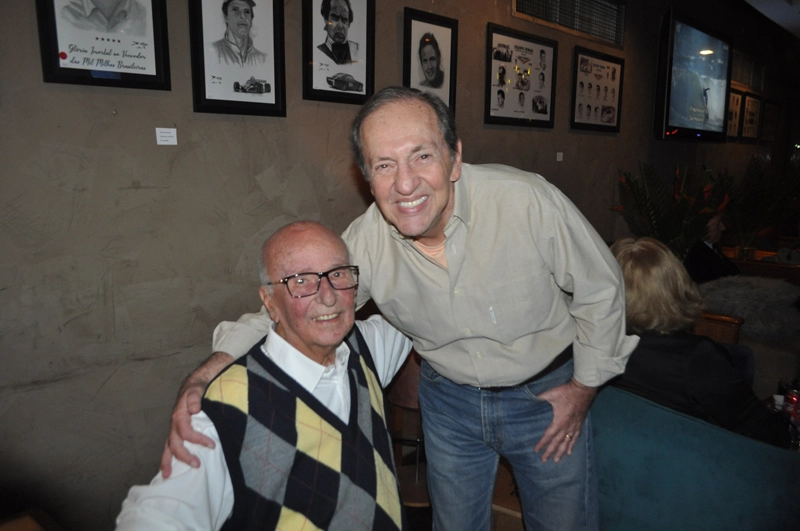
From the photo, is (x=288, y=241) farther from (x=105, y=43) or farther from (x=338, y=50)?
(x=338, y=50)

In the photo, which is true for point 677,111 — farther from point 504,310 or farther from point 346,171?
point 504,310

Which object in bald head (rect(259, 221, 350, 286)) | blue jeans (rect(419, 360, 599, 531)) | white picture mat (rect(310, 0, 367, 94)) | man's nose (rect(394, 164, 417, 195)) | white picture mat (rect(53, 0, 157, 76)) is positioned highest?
white picture mat (rect(310, 0, 367, 94))

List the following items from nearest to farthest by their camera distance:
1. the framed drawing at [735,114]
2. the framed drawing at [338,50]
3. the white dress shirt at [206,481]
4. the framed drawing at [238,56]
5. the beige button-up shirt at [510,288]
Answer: the white dress shirt at [206,481]
the beige button-up shirt at [510,288]
the framed drawing at [238,56]
the framed drawing at [338,50]
the framed drawing at [735,114]

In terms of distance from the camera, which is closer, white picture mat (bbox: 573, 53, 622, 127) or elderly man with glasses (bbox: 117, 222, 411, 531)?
elderly man with glasses (bbox: 117, 222, 411, 531)

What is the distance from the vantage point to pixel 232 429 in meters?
1.08

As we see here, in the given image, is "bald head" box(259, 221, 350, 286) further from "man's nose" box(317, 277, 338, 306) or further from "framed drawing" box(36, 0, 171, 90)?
"framed drawing" box(36, 0, 171, 90)

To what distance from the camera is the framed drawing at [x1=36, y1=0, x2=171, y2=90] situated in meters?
1.82

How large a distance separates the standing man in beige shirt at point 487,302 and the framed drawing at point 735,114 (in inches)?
261

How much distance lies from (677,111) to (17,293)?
5459 mm

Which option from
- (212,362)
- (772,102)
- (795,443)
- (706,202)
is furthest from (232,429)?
(772,102)

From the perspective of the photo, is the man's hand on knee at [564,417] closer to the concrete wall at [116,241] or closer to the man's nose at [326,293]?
the man's nose at [326,293]

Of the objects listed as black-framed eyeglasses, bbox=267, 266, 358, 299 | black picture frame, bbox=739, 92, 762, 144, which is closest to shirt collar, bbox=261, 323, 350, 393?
black-framed eyeglasses, bbox=267, 266, 358, 299

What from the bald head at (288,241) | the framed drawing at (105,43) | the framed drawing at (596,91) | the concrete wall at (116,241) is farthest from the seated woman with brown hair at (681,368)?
the framed drawing at (596,91)

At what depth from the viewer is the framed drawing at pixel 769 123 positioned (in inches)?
303
